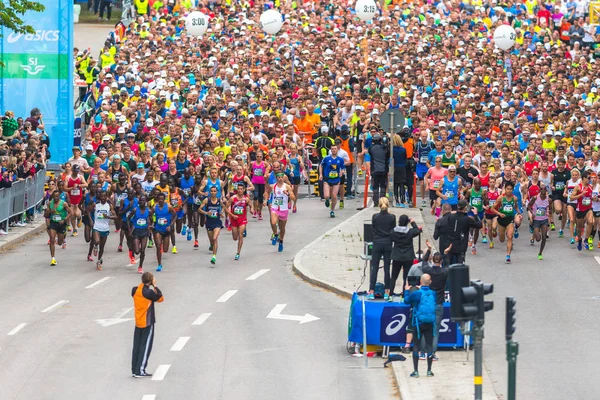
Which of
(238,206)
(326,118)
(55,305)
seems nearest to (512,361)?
(55,305)

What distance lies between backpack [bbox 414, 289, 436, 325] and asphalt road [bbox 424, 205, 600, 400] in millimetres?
1182

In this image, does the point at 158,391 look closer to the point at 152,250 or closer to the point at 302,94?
the point at 152,250

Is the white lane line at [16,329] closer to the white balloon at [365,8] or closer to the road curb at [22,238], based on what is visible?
the road curb at [22,238]

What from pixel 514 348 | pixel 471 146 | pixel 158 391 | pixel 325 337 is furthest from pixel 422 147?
pixel 514 348

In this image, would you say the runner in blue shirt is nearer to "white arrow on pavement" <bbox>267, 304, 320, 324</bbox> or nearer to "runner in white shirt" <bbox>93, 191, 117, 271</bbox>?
"runner in white shirt" <bbox>93, 191, 117, 271</bbox>

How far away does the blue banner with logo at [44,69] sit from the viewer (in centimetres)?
3791

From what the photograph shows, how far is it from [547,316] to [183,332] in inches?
237

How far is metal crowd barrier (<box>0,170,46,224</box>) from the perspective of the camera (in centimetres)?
3222

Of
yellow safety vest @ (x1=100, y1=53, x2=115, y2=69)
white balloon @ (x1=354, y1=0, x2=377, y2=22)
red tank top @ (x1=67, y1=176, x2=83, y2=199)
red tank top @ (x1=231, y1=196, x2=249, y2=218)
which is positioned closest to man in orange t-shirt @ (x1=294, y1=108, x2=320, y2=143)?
red tank top @ (x1=67, y1=176, x2=83, y2=199)

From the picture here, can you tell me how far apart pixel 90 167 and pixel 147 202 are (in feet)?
15.5

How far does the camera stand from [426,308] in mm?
20422

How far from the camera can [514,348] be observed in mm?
16391

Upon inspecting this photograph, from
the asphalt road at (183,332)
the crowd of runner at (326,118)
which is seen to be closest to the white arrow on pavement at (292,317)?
the asphalt road at (183,332)

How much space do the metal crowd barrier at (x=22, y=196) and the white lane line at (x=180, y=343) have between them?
1061cm
